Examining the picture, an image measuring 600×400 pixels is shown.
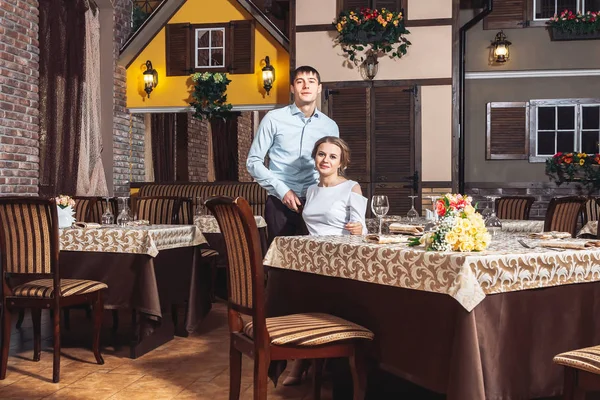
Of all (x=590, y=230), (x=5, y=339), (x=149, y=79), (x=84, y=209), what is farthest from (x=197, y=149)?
(x=5, y=339)

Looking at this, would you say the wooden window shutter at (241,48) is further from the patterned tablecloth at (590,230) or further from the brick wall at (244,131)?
the patterned tablecloth at (590,230)

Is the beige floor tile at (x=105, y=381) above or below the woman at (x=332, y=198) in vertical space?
below

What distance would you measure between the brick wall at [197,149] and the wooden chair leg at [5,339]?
630cm

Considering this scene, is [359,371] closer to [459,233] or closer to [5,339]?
[459,233]

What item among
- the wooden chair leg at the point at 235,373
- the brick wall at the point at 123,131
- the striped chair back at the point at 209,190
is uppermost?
the brick wall at the point at 123,131

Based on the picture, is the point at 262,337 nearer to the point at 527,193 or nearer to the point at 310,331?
the point at 310,331

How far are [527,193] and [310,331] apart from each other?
8.53 m

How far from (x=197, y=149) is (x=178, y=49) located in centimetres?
141

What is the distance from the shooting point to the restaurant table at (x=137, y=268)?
14.4ft

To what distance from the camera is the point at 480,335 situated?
234 centimetres

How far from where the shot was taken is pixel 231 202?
2.62m

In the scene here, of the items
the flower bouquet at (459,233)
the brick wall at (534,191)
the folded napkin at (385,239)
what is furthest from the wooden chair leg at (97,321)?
the brick wall at (534,191)

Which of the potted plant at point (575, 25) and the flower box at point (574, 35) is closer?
the potted plant at point (575, 25)

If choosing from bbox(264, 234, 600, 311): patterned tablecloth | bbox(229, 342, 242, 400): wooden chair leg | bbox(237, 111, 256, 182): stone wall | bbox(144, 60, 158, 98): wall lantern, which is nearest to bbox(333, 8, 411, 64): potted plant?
bbox(237, 111, 256, 182): stone wall
